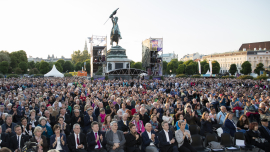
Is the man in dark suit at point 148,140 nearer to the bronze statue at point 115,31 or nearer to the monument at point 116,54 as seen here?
the monument at point 116,54

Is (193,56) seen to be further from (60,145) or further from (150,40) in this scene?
(60,145)

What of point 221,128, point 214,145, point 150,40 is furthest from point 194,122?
point 150,40

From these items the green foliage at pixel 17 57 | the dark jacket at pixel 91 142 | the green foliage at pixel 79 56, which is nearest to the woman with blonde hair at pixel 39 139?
the dark jacket at pixel 91 142

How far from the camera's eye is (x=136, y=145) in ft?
21.2

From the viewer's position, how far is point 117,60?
4791 centimetres

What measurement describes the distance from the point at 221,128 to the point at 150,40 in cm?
3786

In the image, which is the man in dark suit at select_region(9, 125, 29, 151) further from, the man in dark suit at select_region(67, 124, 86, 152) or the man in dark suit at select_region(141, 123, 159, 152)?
the man in dark suit at select_region(141, 123, 159, 152)

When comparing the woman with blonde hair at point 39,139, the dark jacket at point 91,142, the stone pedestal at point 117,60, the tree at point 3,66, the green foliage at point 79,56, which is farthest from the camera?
the green foliage at point 79,56

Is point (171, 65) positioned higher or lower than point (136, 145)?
higher

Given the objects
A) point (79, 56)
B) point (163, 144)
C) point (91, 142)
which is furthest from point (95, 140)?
point (79, 56)

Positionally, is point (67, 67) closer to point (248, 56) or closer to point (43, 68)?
point (43, 68)

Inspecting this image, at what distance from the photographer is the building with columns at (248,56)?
97.9m

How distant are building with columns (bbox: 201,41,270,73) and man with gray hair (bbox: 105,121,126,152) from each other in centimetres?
9507

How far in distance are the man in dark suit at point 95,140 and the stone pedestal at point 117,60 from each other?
42.4 m
